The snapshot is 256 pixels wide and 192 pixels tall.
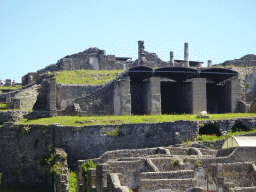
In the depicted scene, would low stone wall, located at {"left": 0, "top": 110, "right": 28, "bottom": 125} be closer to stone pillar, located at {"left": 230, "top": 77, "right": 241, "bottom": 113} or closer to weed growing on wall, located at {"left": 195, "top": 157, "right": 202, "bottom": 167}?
weed growing on wall, located at {"left": 195, "top": 157, "right": 202, "bottom": 167}

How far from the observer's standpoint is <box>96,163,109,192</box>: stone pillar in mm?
17703

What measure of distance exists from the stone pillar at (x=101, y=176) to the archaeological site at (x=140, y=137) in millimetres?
44

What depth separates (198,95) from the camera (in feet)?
109

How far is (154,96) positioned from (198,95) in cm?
383

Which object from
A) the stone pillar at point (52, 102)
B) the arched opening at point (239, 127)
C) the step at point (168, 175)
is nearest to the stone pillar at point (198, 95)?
the arched opening at point (239, 127)

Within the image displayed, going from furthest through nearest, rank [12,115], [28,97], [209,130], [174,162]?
[28,97] → [209,130] → [12,115] → [174,162]

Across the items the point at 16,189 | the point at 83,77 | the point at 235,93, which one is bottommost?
the point at 16,189

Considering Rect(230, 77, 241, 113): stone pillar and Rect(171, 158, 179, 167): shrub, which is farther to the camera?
Rect(230, 77, 241, 113): stone pillar

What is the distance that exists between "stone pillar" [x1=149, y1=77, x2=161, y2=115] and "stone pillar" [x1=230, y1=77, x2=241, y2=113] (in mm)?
6639

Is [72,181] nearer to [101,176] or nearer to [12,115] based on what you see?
[101,176]

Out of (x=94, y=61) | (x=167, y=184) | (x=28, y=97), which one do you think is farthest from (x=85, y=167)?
(x=94, y=61)

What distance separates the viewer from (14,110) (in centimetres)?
2827

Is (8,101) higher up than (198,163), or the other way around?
(8,101)

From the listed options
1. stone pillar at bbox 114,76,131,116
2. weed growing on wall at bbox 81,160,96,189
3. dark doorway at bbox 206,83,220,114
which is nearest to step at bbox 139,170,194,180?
weed growing on wall at bbox 81,160,96,189
